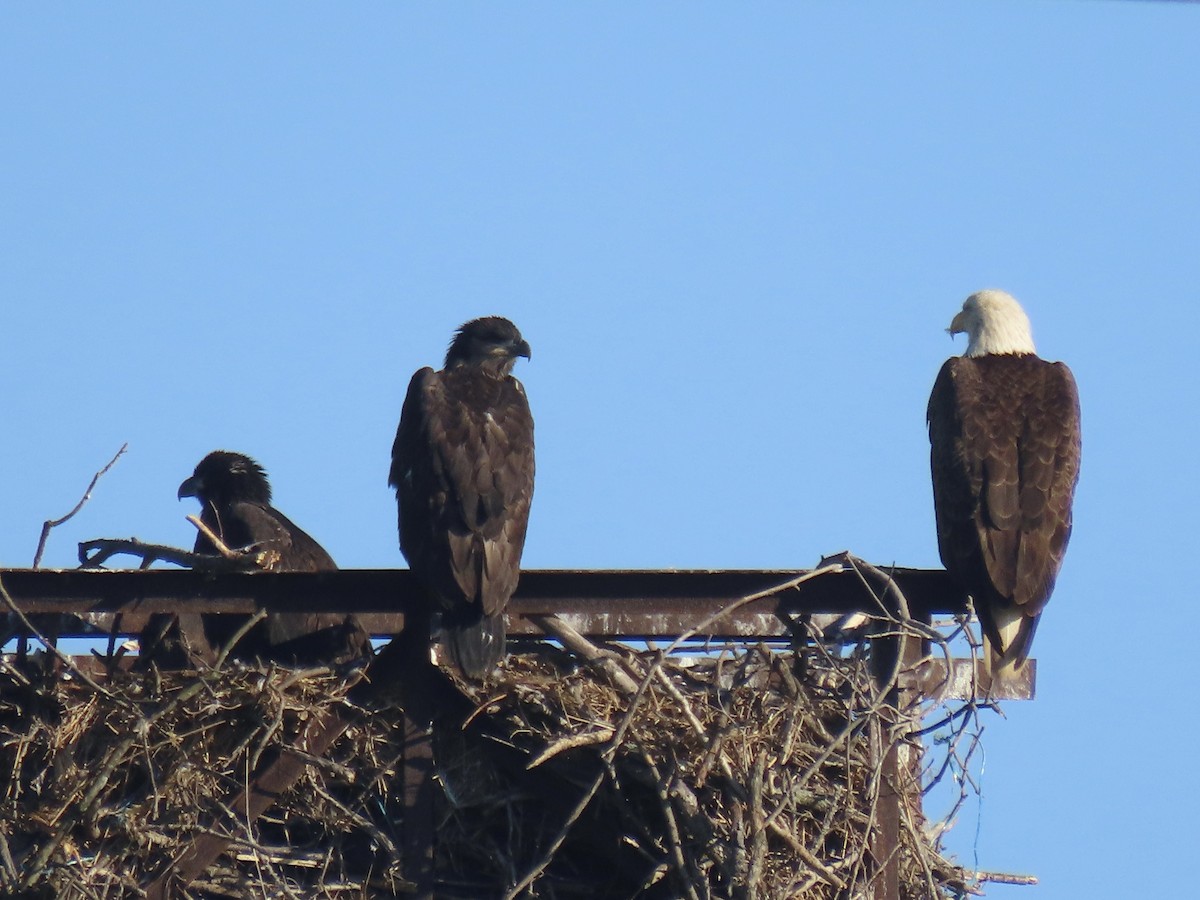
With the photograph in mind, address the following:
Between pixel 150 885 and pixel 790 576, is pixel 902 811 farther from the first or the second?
pixel 150 885

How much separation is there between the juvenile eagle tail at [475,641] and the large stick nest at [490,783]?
0.12 m

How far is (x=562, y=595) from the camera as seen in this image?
30.1 feet

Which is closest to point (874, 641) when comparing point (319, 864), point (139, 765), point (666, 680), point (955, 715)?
point (955, 715)

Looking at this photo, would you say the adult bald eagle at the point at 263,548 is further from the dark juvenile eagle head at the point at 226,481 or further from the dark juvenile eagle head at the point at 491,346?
the dark juvenile eagle head at the point at 491,346

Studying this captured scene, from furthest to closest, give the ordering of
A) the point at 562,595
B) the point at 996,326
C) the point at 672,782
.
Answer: the point at 996,326 → the point at 562,595 → the point at 672,782

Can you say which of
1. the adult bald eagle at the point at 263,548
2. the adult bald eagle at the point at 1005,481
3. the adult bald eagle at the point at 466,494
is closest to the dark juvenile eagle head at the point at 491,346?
the adult bald eagle at the point at 466,494

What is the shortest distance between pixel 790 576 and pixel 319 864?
2.44 metres

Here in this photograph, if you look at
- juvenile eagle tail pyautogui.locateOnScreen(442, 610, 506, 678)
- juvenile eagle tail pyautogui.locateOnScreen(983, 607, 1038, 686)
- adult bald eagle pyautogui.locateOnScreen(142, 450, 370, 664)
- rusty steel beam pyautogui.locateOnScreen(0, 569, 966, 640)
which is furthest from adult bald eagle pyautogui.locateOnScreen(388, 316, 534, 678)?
juvenile eagle tail pyautogui.locateOnScreen(983, 607, 1038, 686)

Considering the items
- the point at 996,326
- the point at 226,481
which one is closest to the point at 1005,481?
the point at 996,326

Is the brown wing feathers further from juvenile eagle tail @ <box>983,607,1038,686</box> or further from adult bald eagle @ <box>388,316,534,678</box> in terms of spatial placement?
adult bald eagle @ <box>388,316,534,678</box>

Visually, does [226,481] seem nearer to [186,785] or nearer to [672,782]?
[186,785]

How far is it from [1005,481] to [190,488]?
5.10 m

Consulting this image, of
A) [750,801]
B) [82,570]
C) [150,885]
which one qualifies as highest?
[82,570]

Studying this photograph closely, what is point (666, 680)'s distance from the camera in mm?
8570
